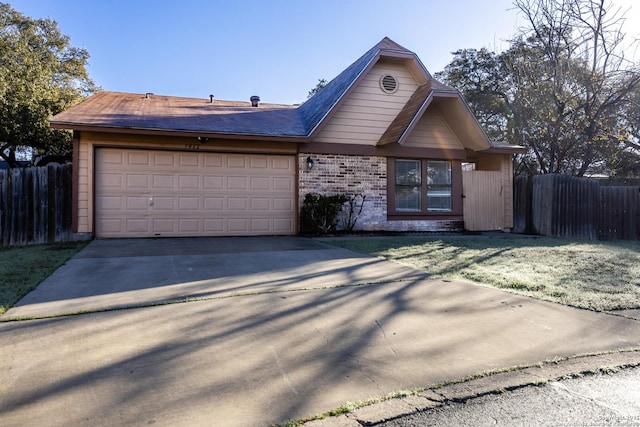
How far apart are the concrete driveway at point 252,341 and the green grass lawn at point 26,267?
191mm

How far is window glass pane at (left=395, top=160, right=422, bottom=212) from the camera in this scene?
1270cm

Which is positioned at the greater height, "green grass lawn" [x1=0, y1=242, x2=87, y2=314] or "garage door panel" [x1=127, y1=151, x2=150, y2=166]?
"garage door panel" [x1=127, y1=151, x2=150, y2=166]

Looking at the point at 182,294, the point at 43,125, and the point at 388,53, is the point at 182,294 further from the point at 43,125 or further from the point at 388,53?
the point at 43,125

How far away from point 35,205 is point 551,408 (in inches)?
441

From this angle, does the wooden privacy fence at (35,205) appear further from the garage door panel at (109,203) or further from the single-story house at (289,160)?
the garage door panel at (109,203)

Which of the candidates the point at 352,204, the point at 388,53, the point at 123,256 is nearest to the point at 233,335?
the point at 123,256

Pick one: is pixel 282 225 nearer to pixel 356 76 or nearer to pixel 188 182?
pixel 188 182

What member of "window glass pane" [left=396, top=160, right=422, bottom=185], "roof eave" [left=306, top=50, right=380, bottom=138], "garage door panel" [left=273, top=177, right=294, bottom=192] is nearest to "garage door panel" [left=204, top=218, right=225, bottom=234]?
"garage door panel" [left=273, top=177, right=294, bottom=192]

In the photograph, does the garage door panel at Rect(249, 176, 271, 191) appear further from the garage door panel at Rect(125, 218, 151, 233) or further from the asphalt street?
the asphalt street

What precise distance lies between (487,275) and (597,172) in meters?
21.4

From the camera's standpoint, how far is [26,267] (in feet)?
20.6

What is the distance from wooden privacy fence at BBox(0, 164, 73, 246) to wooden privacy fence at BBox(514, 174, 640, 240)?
1334 cm

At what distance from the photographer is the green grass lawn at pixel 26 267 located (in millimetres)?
4684

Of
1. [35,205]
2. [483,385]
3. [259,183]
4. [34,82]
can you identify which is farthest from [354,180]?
[34,82]
